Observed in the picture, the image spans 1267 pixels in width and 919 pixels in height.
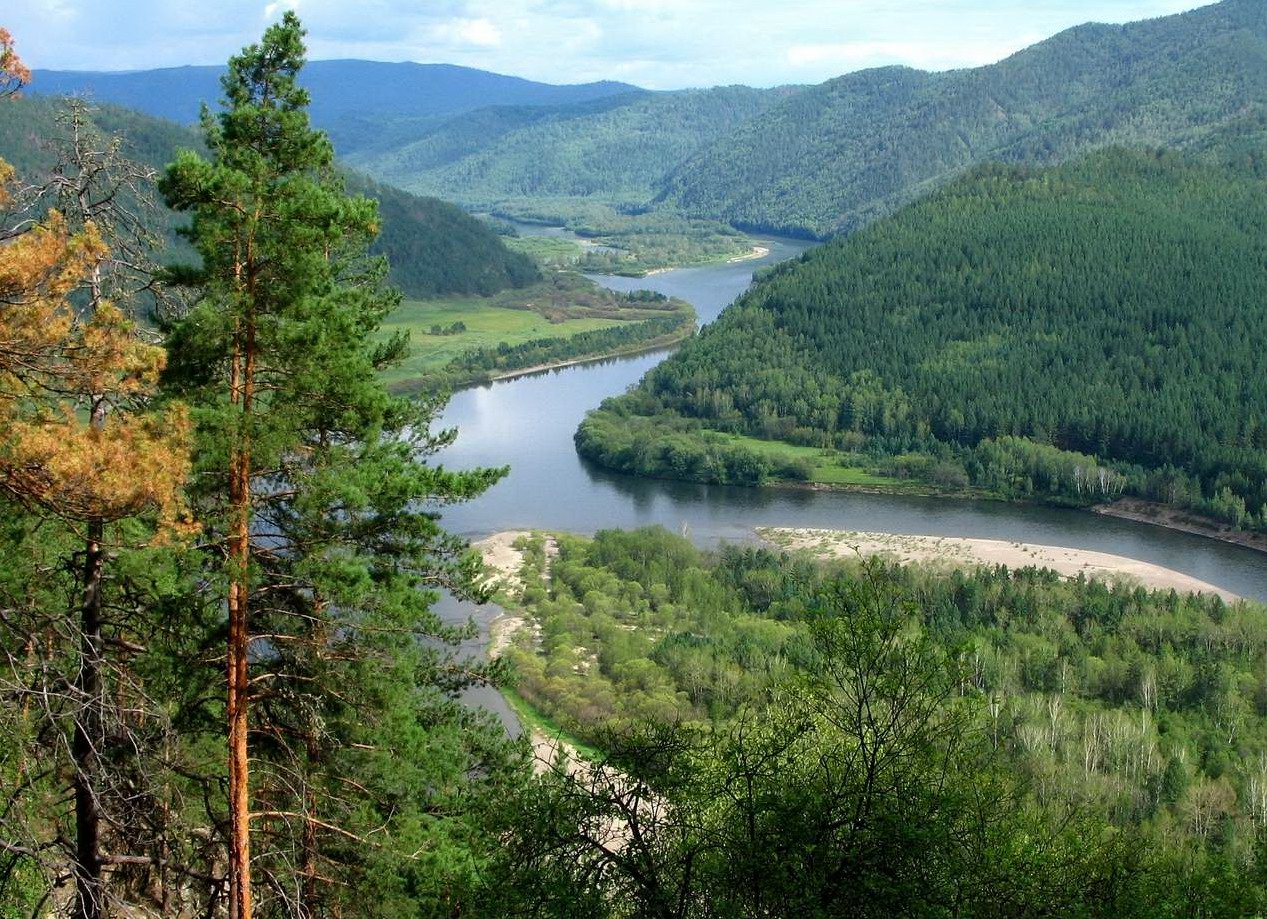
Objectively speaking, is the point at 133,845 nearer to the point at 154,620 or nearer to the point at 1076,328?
the point at 154,620

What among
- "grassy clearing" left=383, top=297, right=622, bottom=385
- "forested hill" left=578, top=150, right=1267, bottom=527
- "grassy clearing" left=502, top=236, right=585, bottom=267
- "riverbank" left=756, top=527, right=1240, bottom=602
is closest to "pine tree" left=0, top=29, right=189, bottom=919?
"riverbank" left=756, top=527, right=1240, bottom=602

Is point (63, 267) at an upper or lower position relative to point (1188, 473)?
upper

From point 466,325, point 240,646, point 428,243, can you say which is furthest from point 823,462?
point 428,243

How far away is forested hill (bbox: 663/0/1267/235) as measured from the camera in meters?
141

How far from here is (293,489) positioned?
29.2 ft

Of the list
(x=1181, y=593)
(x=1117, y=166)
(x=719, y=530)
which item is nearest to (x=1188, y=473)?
(x=1181, y=593)

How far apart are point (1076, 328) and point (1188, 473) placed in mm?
19144

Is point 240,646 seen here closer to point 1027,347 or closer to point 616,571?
point 616,571

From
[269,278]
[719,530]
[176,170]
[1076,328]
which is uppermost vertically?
[176,170]

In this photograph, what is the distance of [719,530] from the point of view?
167 feet

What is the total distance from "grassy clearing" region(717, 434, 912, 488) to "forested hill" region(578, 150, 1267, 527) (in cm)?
145

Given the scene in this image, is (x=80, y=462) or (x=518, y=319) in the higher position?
(x=80, y=462)

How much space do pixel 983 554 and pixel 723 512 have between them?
1201 centimetres

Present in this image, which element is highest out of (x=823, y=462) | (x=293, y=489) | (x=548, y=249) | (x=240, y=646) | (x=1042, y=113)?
(x=1042, y=113)
